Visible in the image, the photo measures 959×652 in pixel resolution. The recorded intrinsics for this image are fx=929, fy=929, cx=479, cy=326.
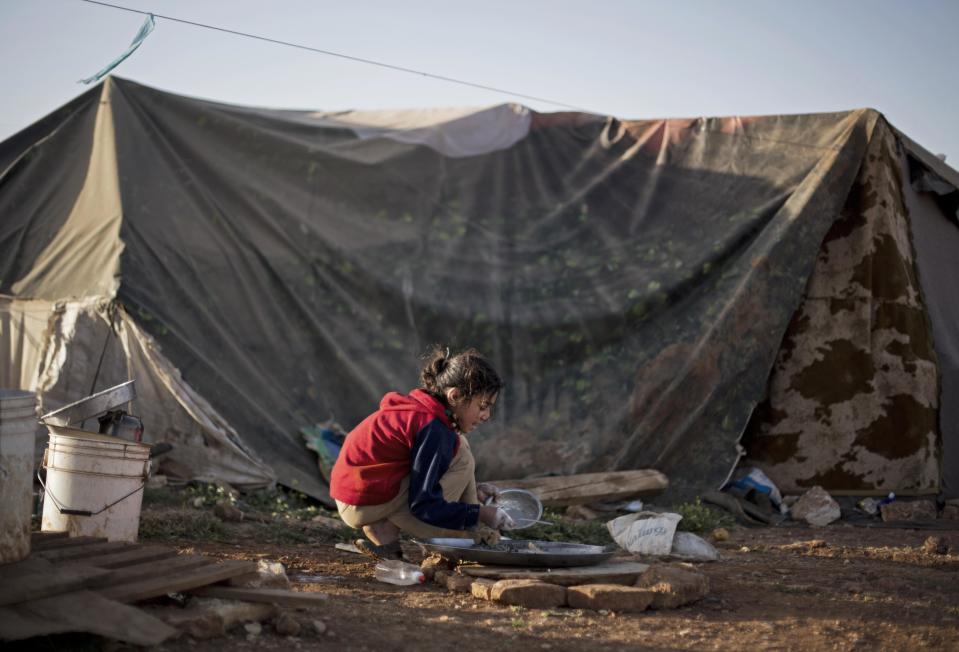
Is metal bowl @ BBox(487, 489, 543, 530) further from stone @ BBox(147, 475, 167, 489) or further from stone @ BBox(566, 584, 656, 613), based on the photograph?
stone @ BBox(147, 475, 167, 489)

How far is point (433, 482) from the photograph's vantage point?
327cm

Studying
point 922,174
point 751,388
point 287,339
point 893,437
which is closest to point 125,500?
point 287,339

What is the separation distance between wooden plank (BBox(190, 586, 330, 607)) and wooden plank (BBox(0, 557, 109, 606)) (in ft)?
0.97

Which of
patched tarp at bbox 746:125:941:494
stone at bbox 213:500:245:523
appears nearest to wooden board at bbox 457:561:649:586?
stone at bbox 213:500:245:523

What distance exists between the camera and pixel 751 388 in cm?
591

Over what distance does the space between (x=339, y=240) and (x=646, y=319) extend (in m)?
2.09

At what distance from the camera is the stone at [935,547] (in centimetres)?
453

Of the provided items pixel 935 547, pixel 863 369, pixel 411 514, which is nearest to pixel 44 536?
pixel 411 514

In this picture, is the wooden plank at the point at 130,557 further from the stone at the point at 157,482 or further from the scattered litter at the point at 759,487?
the scattered litter at the point at 759,487

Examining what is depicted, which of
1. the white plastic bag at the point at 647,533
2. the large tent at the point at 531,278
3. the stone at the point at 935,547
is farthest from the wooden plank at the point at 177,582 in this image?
the stone at the point at 935,547

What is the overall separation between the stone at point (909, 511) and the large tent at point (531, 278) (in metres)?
0.18

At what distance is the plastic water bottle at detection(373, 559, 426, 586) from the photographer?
3352mm

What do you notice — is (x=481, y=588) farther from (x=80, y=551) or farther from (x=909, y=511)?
(x=909, y=511)

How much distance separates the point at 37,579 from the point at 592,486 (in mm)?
3710
